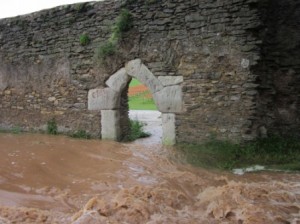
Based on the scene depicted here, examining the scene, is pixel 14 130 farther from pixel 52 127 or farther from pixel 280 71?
pixel 280 71

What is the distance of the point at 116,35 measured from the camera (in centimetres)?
693

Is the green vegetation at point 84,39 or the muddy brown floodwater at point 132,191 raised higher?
the green vegetation at point 84,39

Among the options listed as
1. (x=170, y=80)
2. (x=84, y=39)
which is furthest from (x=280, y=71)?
(x=84, y=39)

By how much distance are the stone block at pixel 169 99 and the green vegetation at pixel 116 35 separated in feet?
4.21

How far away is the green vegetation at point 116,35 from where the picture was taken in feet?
22.4

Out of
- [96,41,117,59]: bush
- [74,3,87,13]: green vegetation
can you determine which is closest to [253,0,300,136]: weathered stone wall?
[96,41,117,59]: bush

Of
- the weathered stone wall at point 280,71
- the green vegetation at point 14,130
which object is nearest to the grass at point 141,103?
the green vegetation at point 14,130

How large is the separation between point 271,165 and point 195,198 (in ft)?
5.97

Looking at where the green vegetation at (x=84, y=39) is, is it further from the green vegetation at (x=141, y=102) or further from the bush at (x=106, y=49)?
the green vegetation at (x=141, y=102)

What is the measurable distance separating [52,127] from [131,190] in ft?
14.7

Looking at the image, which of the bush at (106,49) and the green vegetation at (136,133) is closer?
the bush at (106,49)

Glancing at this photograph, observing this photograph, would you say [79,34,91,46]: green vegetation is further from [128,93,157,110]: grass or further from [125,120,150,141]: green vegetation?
[128,93,157,110]: grass

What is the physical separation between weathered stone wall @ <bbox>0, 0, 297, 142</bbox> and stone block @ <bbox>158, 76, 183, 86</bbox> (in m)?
0.06

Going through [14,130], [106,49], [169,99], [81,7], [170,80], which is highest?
[81,7]
